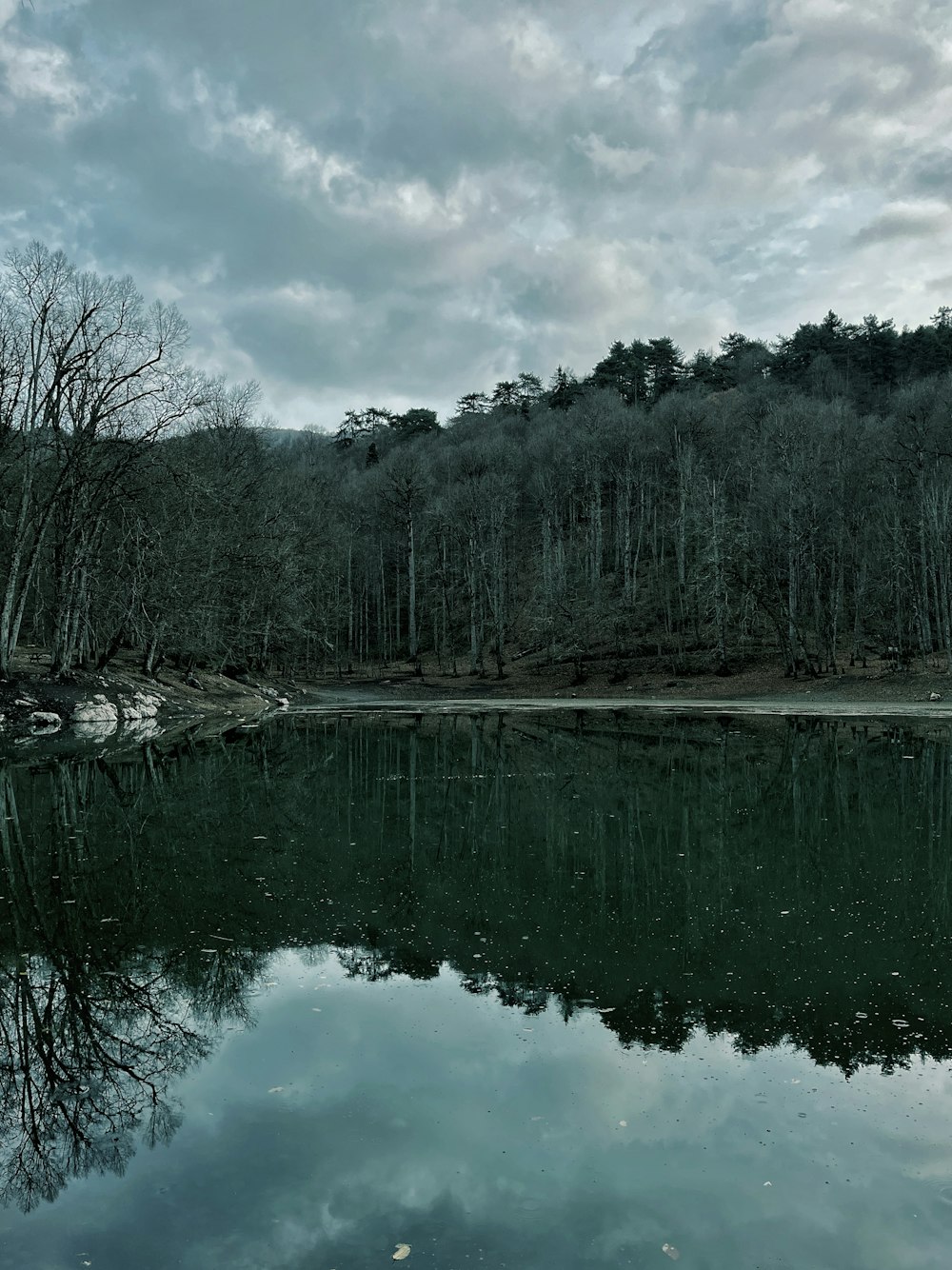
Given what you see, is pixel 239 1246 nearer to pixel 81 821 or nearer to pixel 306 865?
pixel 306 865

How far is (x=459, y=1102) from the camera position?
205 inches

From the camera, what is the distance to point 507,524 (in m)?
68.8

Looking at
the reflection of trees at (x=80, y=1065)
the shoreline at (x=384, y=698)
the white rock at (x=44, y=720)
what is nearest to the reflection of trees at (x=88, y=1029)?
the reflection of trees at (x=80, y=1065)

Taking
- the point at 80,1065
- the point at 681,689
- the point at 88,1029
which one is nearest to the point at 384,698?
the point at 681,689

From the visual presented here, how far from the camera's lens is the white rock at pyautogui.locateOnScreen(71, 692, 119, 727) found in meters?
27.5

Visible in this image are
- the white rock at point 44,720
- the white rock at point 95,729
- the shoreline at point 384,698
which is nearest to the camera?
the white rock at point 44,720

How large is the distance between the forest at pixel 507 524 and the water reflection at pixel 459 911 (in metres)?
16.2

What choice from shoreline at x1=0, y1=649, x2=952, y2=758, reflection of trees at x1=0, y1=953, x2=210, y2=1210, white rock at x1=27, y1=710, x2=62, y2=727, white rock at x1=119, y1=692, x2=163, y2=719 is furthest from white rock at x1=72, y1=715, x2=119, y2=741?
reflection of trees at x1=0, y1=953, x2=210, y2=1210

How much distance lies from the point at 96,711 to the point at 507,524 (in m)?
44.4

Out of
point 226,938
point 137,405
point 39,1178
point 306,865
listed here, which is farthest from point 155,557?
point 39,1178

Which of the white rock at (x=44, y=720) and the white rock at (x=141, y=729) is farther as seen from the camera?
the white rock at (x=141, y=729)

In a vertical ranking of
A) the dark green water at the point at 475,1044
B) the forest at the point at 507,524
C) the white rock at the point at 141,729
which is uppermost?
the forest at the point at 507,524

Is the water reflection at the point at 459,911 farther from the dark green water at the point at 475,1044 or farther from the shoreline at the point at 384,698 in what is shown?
the shoreline at the point at 384,698

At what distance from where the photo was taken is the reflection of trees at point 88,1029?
4773mm
